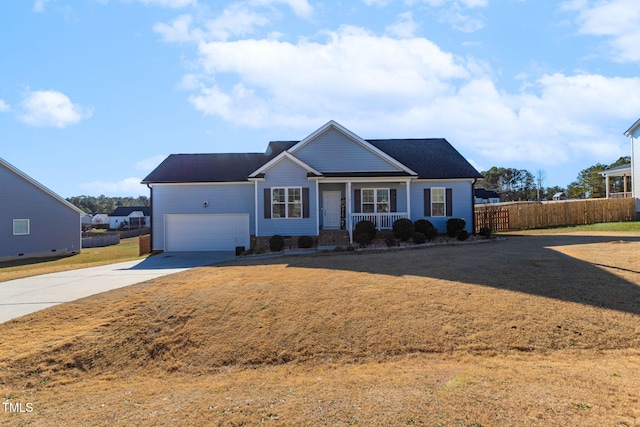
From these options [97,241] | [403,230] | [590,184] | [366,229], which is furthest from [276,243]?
[590,184]

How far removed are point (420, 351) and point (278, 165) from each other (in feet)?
47.7

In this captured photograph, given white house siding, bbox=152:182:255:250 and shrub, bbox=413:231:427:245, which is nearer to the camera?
shrub, bbox=413:231:427:245

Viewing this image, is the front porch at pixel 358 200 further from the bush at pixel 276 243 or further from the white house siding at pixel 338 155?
the bush at pixel 276 243

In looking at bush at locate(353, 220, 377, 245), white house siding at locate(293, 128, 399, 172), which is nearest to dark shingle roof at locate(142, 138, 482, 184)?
white house siding at locate(293, 128, 399, 172)

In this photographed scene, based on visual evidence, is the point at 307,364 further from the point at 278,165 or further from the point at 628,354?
the point at 278,165

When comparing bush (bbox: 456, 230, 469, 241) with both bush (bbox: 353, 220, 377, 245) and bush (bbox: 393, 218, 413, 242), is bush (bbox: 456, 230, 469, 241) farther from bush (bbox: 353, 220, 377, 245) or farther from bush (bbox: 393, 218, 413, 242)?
bush (bbox: 353, 220, 377, 245)

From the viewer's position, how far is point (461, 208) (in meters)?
20.7

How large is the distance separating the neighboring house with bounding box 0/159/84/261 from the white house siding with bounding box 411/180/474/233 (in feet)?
87.7

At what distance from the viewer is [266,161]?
22.7 metres

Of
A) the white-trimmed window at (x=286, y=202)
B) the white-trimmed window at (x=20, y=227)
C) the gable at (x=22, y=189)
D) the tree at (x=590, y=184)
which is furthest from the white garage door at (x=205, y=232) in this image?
the tree at (x=590, y=184)

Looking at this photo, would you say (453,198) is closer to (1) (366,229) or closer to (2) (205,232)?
(1) (366,229)

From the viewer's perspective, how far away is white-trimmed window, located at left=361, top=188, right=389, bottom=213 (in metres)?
20.2

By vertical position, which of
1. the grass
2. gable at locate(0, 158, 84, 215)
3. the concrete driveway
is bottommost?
the grass

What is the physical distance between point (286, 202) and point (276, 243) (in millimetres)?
2342
